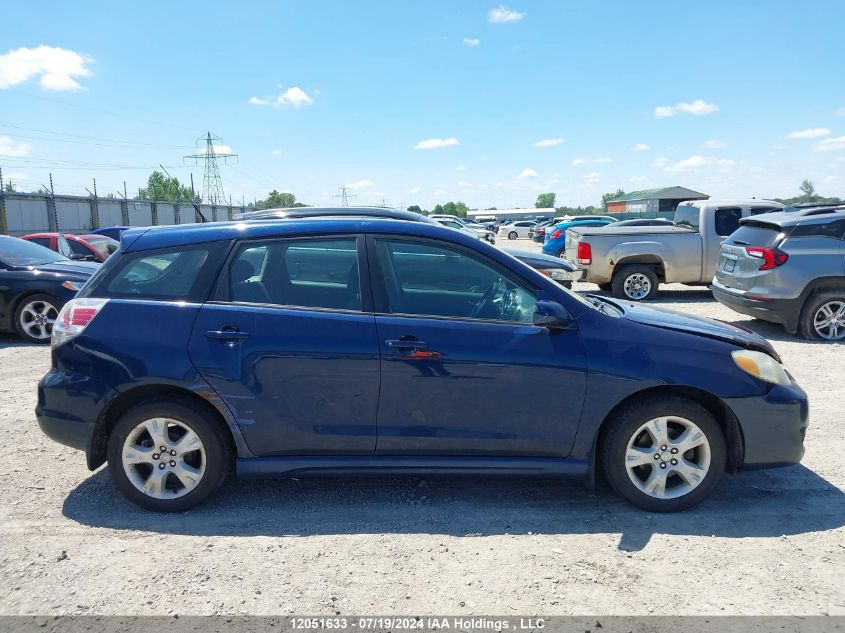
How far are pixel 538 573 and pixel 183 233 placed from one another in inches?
113

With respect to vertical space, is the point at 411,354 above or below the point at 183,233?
below

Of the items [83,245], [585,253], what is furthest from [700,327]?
[83,245]

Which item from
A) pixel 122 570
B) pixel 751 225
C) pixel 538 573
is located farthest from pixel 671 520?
pixel 751 225

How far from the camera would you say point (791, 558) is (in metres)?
3.17

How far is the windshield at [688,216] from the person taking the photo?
501 inches

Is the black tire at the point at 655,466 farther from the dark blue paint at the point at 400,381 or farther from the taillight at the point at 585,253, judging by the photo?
the taillight at the point at 585,253

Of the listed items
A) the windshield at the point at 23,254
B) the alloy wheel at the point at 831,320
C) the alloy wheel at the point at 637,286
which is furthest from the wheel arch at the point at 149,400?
the alloy wheel at the point at 637,286

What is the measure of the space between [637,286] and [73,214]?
27.0 m

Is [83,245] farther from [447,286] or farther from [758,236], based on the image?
[758,236]

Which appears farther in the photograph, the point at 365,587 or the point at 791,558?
the point at 791,558

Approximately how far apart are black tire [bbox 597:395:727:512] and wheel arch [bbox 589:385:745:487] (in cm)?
2

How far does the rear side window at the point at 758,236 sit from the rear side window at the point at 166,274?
7.63 m

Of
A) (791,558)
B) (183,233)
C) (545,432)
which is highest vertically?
(183,233)

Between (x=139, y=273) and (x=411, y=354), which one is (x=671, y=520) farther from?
(x=139, y=273)
